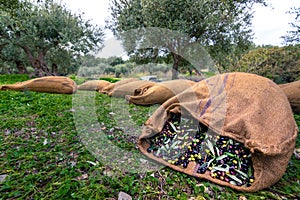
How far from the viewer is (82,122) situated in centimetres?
236

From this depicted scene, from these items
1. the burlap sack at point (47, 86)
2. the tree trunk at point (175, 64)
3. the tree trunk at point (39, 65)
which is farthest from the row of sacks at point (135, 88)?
the tree trunk at point (39, 65)

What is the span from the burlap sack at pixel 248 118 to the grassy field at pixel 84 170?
11 cm

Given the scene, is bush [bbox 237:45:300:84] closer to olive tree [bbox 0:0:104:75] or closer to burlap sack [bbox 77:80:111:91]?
burlap sack [bbox 77:80:111:91]

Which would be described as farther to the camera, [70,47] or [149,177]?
[70,47]

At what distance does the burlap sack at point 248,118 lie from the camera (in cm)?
120

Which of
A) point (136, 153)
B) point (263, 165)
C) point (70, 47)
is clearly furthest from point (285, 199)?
point (70, 47)

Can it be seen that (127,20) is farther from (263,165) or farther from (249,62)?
(263,165)

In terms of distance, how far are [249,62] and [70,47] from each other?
7.19 meters

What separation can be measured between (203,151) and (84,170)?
0.99 m

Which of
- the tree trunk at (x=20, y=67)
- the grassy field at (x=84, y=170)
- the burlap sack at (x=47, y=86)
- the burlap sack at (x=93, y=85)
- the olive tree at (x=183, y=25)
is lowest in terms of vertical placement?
the grassy field at (x=84, y=170)

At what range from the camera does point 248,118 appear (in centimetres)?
133

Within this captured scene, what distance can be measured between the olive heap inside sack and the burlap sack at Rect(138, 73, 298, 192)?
6cm

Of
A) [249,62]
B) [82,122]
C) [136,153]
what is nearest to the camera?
[136,153]

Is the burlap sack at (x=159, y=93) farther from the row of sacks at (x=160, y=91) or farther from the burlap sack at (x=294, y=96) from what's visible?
the burlap sack at (x=294, y=96)
